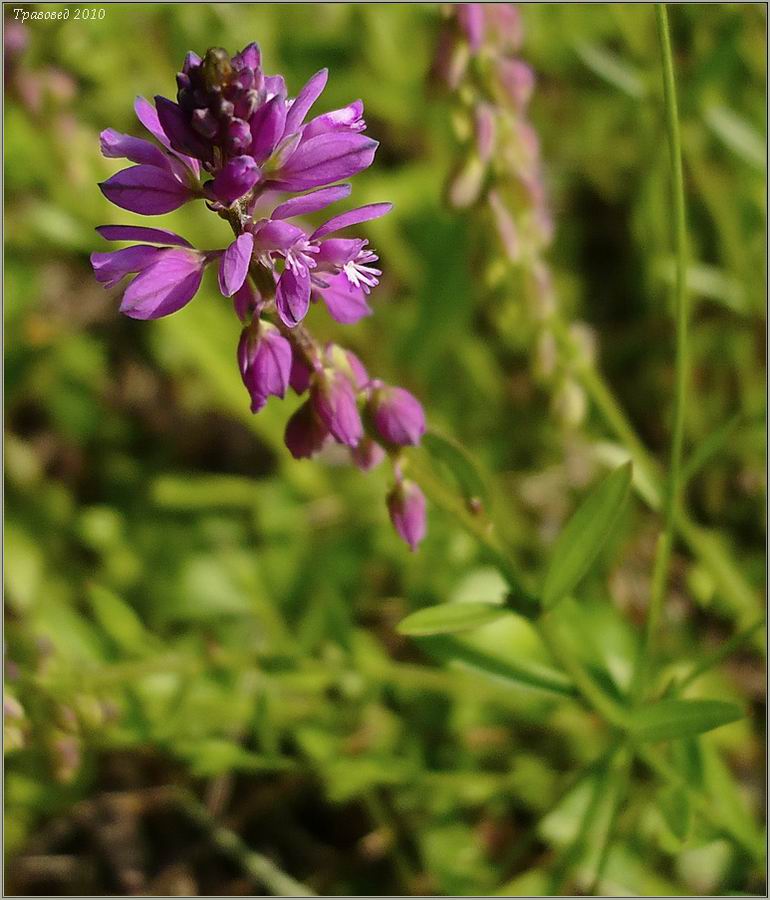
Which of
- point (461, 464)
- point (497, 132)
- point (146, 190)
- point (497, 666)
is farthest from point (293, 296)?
point (497, 132)

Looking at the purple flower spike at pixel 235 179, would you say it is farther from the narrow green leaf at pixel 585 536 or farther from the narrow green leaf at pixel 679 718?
the narrow green leaf at pixel 679 718

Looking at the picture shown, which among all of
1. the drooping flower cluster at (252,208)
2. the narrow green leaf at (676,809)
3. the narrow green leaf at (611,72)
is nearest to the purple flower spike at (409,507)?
the drooping flower cluster at (252,208)

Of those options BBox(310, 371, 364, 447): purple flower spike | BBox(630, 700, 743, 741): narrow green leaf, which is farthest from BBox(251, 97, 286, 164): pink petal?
BBox(630, 700, 743, 741): narrow green leaf

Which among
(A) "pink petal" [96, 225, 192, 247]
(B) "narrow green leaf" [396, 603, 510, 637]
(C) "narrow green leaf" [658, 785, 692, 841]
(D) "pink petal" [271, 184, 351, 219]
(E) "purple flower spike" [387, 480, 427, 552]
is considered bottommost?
(C) "narrow green leaf" [658, 785, 692, 841]

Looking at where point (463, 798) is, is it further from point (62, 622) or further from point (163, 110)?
point (163, 110)

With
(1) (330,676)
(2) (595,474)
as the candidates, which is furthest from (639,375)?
(1) (330,676)

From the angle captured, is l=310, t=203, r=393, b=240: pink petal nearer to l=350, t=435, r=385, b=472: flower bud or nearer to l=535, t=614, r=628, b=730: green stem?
l=350, t=435, r=385, b=472: flower bud
